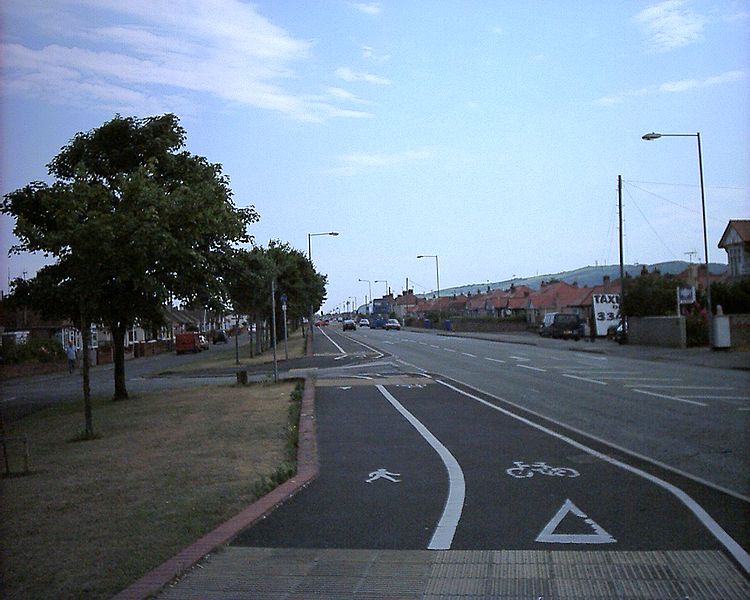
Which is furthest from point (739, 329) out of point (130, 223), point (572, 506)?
point (572, 506)

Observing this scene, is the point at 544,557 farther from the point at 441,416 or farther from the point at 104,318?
the point at 104,318

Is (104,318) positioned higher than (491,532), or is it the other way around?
(104,318)

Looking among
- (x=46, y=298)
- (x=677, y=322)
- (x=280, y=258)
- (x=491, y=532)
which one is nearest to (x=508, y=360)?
(x=677, y=322)

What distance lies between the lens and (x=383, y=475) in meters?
10.5

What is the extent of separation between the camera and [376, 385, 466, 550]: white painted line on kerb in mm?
7355

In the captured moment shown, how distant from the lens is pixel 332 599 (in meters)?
5.96

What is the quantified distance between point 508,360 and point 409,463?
2535cm

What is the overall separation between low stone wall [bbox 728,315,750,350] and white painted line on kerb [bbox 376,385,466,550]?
28416 millimetres

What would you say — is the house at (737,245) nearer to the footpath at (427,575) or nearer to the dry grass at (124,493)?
the dry grass at (124,493)

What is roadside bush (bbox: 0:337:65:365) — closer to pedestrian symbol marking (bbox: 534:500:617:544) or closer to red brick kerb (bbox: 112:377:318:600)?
red brick kerb (bbox: 112:377:318:600)

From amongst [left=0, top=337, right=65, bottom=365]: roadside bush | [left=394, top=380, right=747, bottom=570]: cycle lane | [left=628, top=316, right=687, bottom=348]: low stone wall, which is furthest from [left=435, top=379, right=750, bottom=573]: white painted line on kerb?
[left=0, top=337, right=65, bottom=365]: roadside bush

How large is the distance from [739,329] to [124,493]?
116 feet

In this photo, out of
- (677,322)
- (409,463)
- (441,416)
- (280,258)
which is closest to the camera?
(409,463)

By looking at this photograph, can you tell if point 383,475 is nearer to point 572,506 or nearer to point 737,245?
point 572,506
